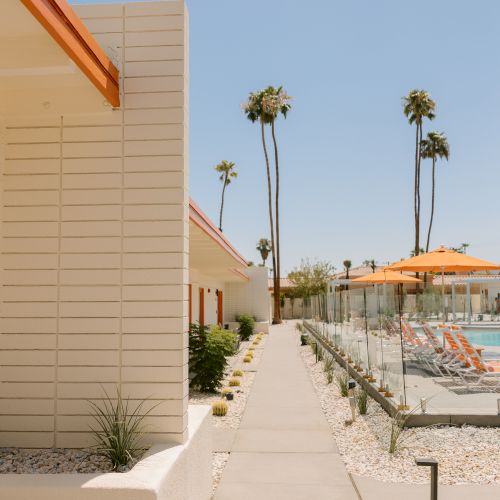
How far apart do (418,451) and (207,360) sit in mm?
5399

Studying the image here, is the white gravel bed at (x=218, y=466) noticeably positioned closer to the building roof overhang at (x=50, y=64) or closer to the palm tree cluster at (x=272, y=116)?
the building roof overhang at (x=50, y=64)

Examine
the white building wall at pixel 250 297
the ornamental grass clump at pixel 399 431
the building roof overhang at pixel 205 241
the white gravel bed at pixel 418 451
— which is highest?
the building roof overhang at pixel 205 241

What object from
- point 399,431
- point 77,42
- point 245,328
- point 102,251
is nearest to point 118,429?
point 102,251

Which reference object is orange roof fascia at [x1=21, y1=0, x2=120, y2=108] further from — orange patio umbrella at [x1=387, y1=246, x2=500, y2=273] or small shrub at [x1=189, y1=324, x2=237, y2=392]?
orange patio umbrella at [x1=387, y1=246, x2=500, y2=273]

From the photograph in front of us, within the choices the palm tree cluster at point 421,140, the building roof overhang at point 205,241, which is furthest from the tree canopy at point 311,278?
the building roof overhang at point 205,241

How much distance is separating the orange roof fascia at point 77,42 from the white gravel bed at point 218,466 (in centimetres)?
363

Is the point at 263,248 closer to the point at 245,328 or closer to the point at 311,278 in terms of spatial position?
the point at 311,278

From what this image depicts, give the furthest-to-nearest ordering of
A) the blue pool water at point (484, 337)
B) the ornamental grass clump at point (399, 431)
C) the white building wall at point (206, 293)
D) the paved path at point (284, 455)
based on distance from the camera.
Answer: the blue pool water at point (484, 337) → the white building wall at point (206, 293) → the ornamental grass clump at point (399, 431) → the paved path at point (284, 455)

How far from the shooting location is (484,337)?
73.3 ft

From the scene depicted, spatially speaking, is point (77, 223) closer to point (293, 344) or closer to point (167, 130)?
point (167, 130)

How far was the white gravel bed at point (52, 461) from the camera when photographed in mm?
3822

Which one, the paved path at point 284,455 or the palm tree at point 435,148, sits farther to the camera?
the palm tree at point 435,148

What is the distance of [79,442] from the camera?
14.0ft

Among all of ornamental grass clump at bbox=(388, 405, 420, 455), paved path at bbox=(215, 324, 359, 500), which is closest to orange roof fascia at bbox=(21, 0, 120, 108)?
paved path at bbox=(215, 324, 359, 500)
